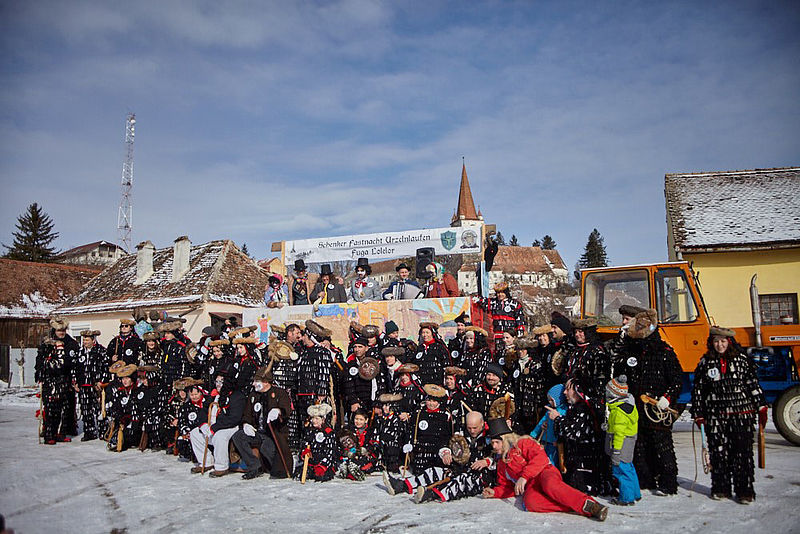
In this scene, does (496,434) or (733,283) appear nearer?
(496,434)

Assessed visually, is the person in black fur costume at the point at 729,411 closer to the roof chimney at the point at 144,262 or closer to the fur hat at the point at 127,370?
the fur hat at the point at 127,370

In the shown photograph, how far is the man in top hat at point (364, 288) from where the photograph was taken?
498 inches

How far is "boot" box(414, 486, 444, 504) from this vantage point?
5852 millimetres

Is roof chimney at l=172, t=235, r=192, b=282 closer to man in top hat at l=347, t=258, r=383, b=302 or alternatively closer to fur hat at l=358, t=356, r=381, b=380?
man in top hat at l=347, t=258, r=383, b=302

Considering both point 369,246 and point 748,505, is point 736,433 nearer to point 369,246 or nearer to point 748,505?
point 748,505

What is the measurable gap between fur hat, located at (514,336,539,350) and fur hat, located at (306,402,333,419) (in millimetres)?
2528

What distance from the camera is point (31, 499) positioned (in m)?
6.18

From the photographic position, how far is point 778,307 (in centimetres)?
1666

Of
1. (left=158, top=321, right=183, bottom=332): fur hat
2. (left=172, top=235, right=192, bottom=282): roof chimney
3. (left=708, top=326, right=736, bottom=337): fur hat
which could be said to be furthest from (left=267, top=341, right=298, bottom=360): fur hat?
(left=172, top=235, right=192, bottom=282): roof chimney

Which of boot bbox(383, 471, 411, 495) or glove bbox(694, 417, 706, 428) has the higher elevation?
glove bbox(694, 417, 706, 428)

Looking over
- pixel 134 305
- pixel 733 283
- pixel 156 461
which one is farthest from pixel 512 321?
pixel 134 305

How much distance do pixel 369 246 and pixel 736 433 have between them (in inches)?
400

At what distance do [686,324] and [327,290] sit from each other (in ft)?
24.6

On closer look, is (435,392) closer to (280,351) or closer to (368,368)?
(368,368)
